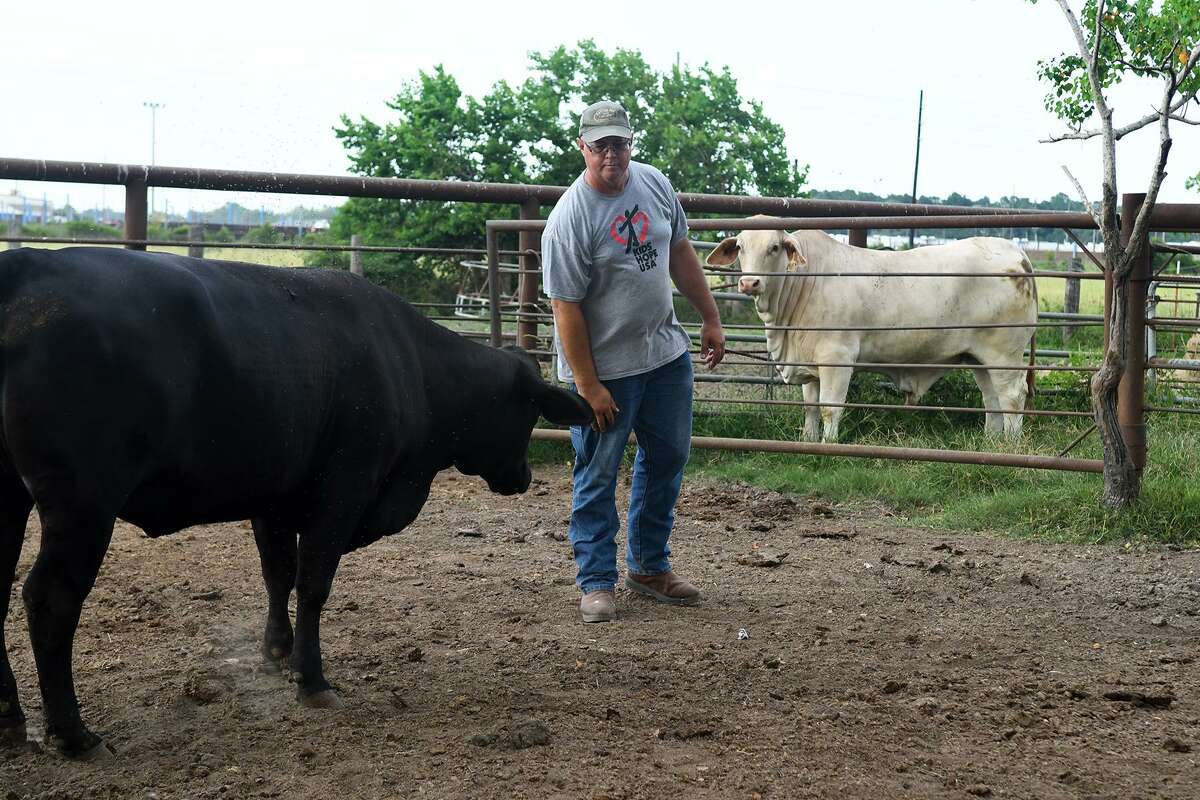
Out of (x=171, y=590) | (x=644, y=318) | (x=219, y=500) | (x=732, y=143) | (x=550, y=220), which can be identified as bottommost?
(x=171, y=590)

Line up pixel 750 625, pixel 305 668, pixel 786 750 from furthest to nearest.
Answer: pixel 750 625 → pixel 305 668 → pixel 786 750

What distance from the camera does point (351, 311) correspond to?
12.7 feet

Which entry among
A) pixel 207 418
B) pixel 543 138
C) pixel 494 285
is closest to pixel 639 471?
pixel 207 418

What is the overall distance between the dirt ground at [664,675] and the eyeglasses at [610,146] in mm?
1718

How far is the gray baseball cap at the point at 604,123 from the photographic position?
445 centimetres

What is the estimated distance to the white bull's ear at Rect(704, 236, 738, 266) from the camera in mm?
8125

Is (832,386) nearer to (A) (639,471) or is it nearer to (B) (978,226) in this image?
(B) (978,226)

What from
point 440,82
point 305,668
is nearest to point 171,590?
point 305,668

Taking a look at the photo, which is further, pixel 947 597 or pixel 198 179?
pixel 198 179

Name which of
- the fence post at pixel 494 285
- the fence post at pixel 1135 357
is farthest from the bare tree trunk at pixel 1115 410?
the fence post at pixel 494 285

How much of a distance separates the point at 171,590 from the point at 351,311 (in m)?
1.83

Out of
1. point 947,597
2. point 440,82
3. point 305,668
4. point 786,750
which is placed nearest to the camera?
point 786,750

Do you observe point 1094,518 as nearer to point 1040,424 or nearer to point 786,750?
point 1040,424

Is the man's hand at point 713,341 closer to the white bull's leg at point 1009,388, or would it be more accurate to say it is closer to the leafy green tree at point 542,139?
the white bull's leg at point 1009,388
